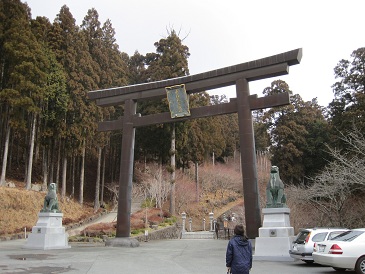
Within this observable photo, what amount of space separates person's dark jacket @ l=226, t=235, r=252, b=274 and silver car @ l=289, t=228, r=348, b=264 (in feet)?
17.5

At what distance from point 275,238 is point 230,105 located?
217 inches

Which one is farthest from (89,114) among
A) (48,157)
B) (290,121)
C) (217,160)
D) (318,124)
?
(217,160)

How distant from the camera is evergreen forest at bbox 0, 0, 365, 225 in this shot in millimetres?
22359

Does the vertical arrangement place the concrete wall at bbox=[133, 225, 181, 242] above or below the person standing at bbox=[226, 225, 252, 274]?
below

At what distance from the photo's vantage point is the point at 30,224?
22.4m

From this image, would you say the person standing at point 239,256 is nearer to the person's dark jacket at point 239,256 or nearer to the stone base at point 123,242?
the person's dark jacket at point 239,256

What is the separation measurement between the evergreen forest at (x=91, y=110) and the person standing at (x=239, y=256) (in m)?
14.2

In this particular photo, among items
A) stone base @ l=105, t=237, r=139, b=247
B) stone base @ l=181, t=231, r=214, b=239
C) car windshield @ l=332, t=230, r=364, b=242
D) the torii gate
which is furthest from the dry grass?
car windshield @ l=332, t=230, r=364, b=242

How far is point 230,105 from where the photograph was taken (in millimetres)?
14070

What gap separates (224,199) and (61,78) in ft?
72.3

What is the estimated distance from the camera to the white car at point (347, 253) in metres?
Answer: 7.25

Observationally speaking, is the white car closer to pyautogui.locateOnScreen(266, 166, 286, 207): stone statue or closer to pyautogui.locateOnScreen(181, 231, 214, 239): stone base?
pyautogui.locateOnScreen(266, 166, 286, 207): stone statue

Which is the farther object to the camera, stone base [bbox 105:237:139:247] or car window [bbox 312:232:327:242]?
stone base [bbox 105:237:139:247]

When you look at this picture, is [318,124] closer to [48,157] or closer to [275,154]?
[275,154]
